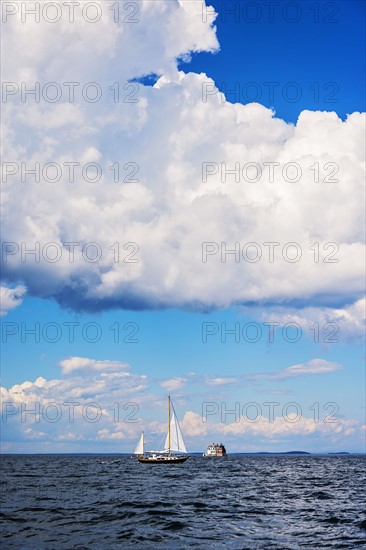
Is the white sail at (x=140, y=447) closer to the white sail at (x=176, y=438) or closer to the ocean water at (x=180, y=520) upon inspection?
the white sail at (x=176, y=438)

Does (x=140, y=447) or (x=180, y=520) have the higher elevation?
(x=180, y=520)

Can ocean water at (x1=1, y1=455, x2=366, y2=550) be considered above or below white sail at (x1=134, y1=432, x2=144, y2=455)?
above

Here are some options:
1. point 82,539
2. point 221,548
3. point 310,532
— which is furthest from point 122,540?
point 310,532

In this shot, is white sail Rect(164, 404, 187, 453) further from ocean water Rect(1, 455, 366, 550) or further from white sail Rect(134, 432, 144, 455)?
ocean water Rect(1, 455, 366, 550)

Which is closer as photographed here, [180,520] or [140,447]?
[180,520]

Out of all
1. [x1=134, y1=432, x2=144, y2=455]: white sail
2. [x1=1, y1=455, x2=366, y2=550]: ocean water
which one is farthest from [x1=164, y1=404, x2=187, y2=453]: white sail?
[x1=1, y1=455, x2=366, y2=550]: ocean water

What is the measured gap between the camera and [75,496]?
60031 mm

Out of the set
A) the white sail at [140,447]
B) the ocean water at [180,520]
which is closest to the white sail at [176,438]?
the white sail at [140,447]

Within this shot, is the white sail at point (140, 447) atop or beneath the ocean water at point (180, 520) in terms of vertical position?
beneath

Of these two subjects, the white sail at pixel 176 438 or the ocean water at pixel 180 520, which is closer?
the ocean water at pixel 180 520

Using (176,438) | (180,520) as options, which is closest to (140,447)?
(176,438)

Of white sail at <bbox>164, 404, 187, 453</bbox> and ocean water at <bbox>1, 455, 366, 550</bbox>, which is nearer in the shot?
ocean water at <bbox>1, 455, 366, 550</bbox>

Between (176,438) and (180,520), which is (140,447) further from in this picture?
(180,520)

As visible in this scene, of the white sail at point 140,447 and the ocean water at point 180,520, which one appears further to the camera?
the white sail at point 140,447
